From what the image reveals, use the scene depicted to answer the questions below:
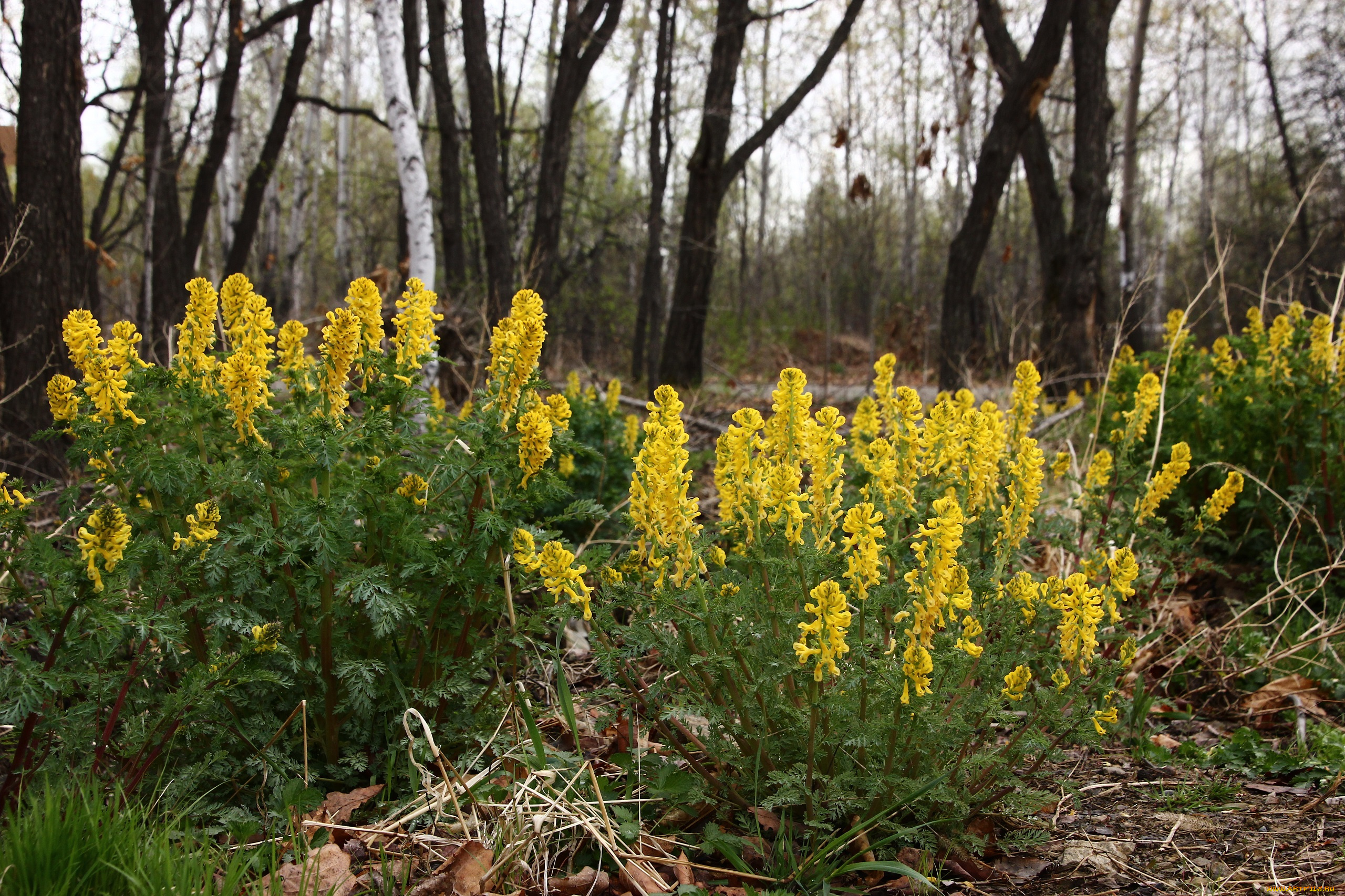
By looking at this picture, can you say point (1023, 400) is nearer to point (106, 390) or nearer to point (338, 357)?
point (338, 357)

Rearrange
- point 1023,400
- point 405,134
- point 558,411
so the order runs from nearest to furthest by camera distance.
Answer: point 558,411 → point 1023,400 → point 405,134

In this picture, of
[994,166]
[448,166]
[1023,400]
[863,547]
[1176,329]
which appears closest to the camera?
[863,547]

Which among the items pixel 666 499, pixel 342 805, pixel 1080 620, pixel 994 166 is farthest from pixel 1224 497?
pixel 994 166

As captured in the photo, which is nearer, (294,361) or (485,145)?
(294,361)

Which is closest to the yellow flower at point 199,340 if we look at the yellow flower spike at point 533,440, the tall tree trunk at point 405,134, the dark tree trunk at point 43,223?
the yellow flower spike at point 533,440

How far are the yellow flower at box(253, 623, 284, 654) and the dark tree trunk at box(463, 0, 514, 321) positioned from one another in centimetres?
676

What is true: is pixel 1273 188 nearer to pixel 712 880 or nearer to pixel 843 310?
pixel 843 310

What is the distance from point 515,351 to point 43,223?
4491 millimetres

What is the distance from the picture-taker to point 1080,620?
1.93 m

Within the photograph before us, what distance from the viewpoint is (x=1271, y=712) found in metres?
2.88

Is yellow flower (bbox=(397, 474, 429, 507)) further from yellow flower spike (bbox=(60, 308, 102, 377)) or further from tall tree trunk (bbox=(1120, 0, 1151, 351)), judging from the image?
tall tree trunk (bbox=(1120, 0, 1151, 351))

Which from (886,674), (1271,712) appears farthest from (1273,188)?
(886,674)

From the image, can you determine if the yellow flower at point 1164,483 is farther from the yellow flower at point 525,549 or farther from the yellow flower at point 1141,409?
the yellow flower at point 525,549

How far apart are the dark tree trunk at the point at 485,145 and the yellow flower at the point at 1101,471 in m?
6.43
